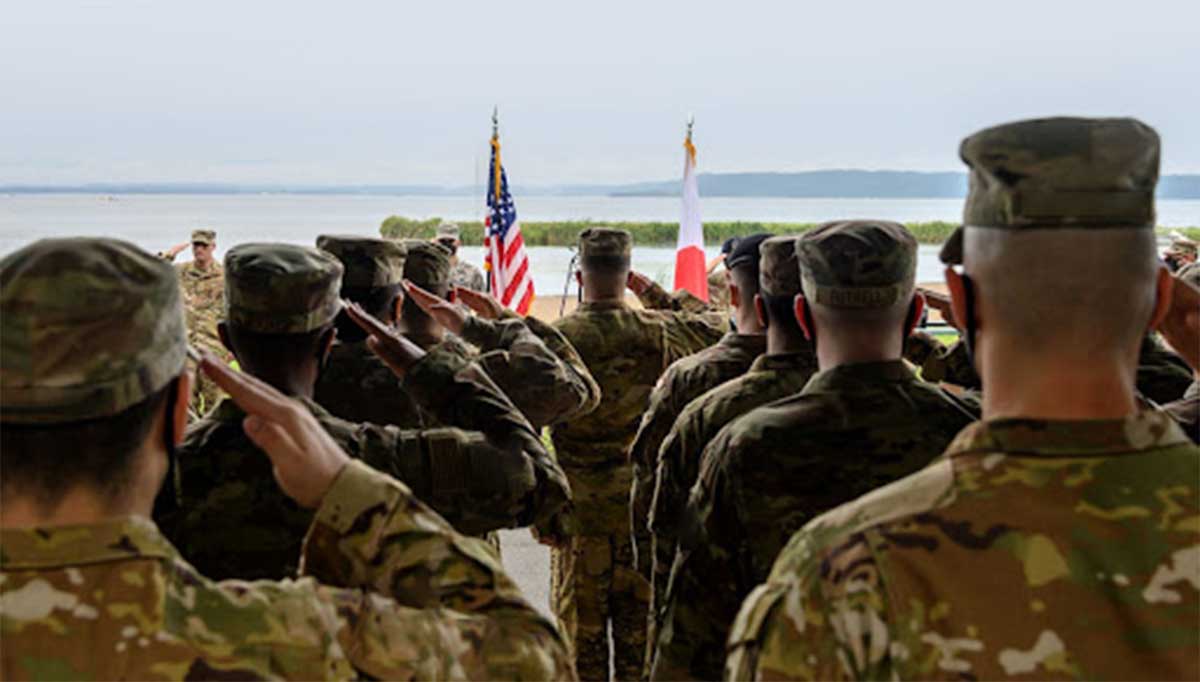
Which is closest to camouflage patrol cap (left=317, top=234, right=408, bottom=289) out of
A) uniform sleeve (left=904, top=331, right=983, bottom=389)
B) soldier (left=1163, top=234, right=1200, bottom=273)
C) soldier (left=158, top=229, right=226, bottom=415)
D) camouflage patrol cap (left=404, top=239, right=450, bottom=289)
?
camouflage patrol cap (left=404, top=239, right=450, bottom=289)

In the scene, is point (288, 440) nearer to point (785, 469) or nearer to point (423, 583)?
point (423, 583)

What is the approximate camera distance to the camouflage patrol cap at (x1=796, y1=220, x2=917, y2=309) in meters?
2.55

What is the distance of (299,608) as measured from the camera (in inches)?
59.1

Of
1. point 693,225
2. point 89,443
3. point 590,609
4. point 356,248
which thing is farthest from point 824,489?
point 693,225

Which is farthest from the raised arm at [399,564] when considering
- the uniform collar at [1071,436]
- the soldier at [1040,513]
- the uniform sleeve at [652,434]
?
the uniform sleeve at [652,434]

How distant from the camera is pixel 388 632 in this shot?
1.53 meters

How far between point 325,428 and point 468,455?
27 cm

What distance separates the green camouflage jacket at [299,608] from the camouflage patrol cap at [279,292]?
935mm

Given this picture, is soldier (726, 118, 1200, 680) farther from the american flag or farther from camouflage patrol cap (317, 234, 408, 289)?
the american flag

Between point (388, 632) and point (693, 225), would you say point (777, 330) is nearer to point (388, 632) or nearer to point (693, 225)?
point (388, 632)

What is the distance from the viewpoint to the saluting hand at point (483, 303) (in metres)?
4.51

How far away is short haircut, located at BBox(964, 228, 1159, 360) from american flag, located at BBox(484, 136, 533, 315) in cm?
854

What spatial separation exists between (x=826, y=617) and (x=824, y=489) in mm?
969

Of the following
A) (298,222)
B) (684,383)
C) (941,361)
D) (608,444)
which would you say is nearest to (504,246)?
(608,444)
